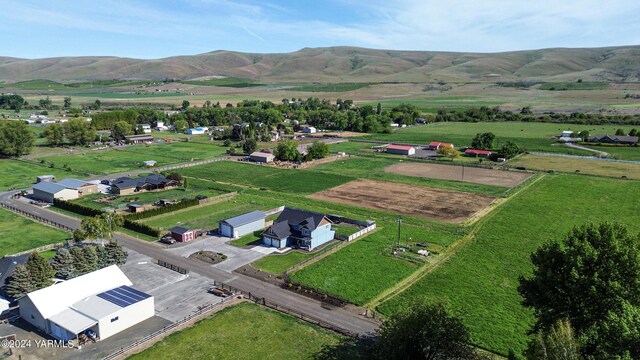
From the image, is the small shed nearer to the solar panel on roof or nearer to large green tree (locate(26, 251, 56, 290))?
large green tree (locate(26, 251, 56, 290))

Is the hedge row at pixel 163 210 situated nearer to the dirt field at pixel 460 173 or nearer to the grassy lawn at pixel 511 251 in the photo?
the grassy lawn at pixel 511 251

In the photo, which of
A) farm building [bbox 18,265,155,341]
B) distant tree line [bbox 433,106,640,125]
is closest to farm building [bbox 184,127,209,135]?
distant tree line [bbox 433,106,640,125]

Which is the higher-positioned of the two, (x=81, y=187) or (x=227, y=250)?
(x=81, y=187)

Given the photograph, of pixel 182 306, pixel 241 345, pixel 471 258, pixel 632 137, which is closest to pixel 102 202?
pixel 182 306

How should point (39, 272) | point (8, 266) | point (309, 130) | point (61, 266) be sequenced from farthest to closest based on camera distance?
1. point (309, 130)
2. point (61, 266)
3. point (8, 266)
4. point (39, 272)

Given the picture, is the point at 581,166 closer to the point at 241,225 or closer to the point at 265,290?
the point at 241,225

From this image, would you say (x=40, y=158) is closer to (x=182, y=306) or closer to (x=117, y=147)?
(x=117, y=147)

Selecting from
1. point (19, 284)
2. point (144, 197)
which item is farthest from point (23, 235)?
point (19, 284)
